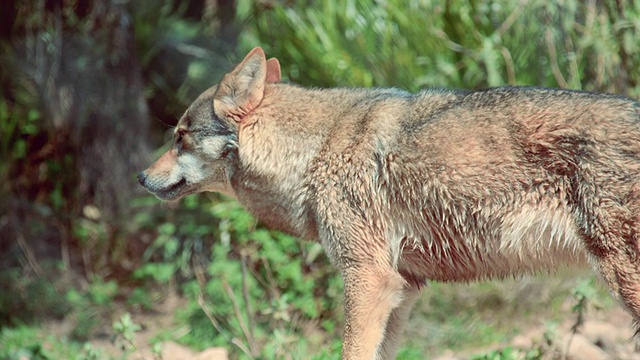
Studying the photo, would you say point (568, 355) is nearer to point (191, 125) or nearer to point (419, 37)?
point (191, 125)

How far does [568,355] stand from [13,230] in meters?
6.00

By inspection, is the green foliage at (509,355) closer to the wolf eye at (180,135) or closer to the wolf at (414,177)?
the wolf at (414,177)

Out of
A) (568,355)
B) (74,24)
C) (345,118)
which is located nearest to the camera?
(345,118)

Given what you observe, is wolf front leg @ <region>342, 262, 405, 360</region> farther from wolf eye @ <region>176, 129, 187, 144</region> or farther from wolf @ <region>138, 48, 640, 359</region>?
wolf eye @ <region>176, 129, 187, 144</region>

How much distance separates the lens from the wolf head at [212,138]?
192 inches

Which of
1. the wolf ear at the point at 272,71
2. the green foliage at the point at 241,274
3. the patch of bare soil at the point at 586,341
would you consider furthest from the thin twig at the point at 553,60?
the wolf ear at the point at 272,71

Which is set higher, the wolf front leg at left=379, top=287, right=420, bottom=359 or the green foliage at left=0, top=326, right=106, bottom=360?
the wolf front leg at left=379, top=287, right=420, bottom=359

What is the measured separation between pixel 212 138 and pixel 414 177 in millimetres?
1229

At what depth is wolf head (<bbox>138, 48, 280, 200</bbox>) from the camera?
192 inches

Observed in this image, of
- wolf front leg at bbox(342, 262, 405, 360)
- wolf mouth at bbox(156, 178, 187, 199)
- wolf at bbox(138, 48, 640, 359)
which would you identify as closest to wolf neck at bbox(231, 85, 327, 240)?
wolf at bbox(138, 48, 640, 359)

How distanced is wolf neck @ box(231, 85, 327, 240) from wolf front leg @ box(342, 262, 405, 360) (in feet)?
1.44

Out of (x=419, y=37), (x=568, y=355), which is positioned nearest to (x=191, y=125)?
(x=568, y=355)

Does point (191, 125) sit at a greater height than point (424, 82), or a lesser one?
greater

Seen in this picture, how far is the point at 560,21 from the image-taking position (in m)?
7.43
